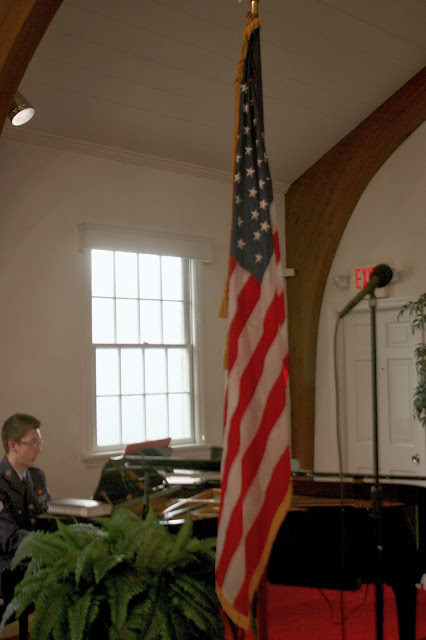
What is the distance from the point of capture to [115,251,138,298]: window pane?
535 centimetres

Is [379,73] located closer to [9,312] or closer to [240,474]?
[9,312]

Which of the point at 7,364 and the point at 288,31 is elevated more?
the point at 288,31

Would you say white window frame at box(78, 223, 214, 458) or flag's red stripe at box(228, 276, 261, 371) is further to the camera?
white window frame at box(78, 223, 214, 458)

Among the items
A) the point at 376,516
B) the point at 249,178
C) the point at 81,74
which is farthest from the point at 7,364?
the point at 376,516

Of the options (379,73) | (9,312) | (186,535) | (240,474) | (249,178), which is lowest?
(186,535)

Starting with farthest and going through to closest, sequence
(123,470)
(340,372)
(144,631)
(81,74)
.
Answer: (340,372)
(81,74)
(123,470)
(144,631)

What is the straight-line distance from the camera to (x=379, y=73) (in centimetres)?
532

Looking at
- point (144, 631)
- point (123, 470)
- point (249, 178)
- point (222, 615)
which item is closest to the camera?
point (144, 631)

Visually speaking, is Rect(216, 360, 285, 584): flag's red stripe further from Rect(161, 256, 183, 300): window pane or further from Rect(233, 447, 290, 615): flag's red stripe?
Rect(161, 256, 183, 300): window pane

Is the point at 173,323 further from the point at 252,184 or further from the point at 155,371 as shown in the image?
the point at 252,184

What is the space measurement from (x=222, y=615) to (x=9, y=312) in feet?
9.17

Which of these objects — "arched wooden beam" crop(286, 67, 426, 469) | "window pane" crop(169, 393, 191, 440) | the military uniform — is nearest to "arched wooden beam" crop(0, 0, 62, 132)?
the military uniform

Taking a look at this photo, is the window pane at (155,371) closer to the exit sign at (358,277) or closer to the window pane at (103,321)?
the window pane at (103,321)

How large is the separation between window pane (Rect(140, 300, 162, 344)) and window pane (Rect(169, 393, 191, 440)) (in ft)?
1.54
